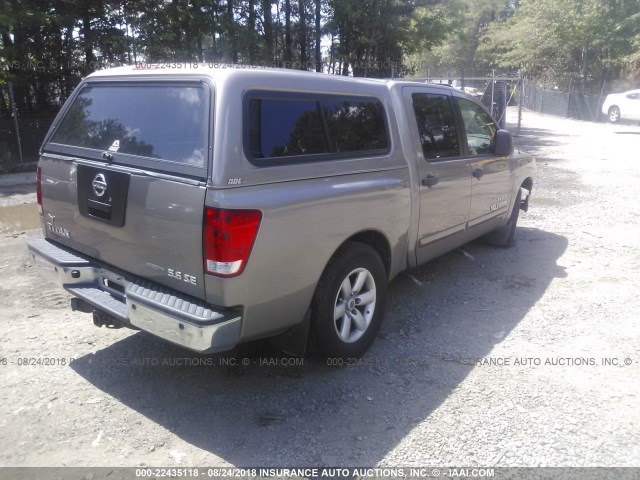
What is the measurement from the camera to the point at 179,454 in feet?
9.53

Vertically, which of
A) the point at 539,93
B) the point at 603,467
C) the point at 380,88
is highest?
the point at 539,93

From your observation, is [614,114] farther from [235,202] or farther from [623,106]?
[235,202]

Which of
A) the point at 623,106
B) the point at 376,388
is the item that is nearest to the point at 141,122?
the point at 376,388

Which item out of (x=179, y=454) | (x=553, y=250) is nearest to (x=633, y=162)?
(x=553, y=250)

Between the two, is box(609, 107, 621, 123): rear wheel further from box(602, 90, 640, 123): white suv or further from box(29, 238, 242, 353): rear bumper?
box(29, 238, 242, 353): rear bumper

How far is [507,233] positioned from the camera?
643 cm

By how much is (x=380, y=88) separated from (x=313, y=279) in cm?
169

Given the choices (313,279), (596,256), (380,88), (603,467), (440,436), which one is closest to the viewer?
(603,467)

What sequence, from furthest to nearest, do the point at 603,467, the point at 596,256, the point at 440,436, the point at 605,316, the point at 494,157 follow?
the point at 596,256
the point at 494,157
the point at 605,316
the point at 440,436
the point at 603,467

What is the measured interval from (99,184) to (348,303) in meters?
1.78

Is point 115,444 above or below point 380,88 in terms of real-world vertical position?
below

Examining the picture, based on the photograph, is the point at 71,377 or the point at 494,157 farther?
the point at 494,157

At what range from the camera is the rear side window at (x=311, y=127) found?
3.05 metres

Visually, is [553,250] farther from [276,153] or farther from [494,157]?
[276,153]
